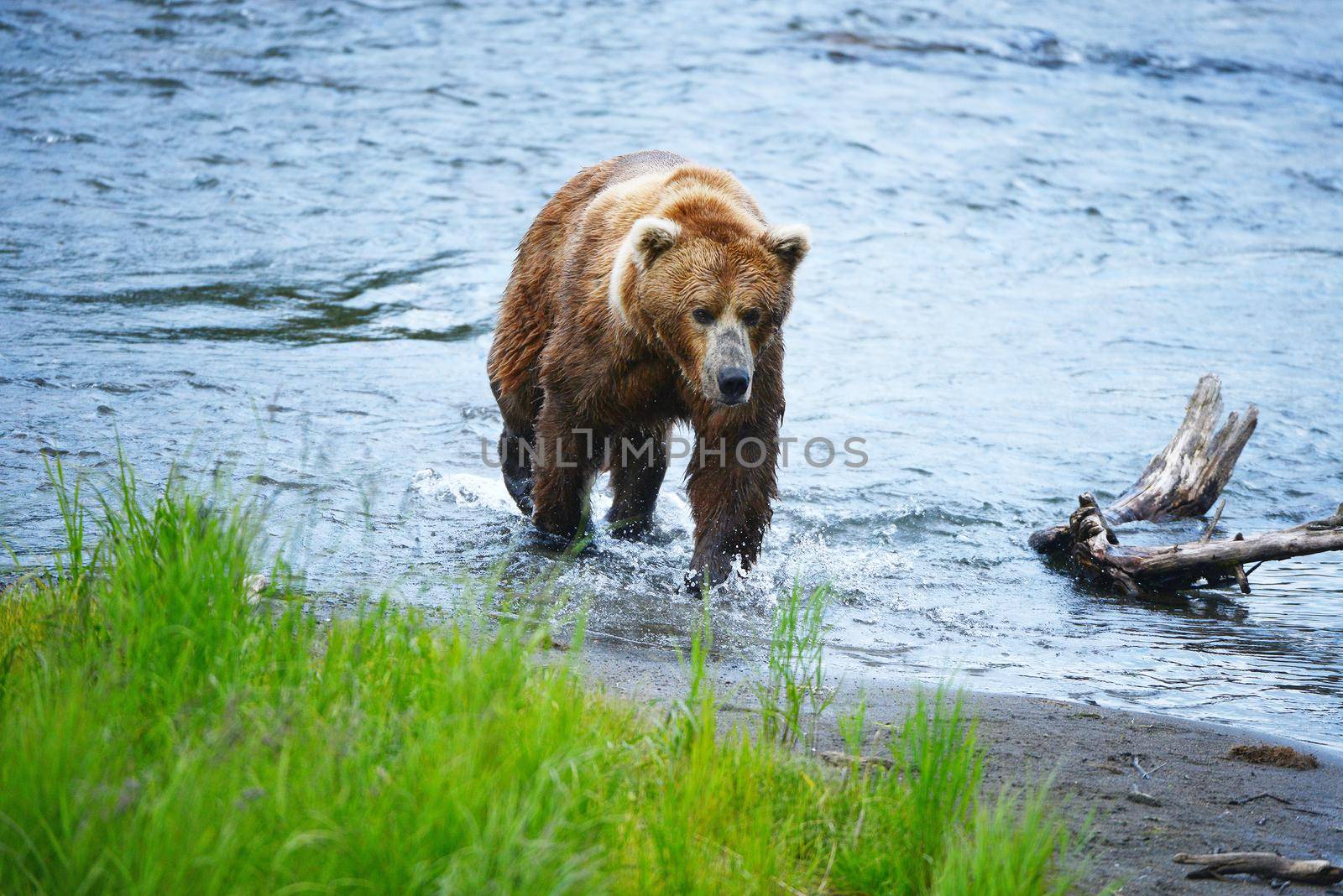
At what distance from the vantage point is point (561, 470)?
5.59 metres

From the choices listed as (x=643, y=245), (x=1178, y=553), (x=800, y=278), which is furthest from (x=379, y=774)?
(x=800, y=278)

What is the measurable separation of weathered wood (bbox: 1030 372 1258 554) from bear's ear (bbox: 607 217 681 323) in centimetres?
282

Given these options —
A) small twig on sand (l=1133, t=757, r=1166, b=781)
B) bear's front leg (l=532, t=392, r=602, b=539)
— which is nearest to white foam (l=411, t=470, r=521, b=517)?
bear's front leg (l=532, t=392, r=602, b=539)

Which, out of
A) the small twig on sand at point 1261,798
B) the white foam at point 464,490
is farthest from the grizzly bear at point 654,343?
the small twig on sand at point 1261,798

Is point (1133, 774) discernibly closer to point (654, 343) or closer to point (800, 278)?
point (654, 343)

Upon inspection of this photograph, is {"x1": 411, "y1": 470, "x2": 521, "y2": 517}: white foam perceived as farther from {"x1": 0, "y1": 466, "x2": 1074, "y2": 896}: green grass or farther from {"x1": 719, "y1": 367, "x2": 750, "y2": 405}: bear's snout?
{"x1": 0, "y1": 466, "x2": 1074, "y2": 896}: green grass

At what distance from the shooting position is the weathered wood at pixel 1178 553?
531cm

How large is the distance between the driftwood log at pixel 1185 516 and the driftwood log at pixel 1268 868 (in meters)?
2.37

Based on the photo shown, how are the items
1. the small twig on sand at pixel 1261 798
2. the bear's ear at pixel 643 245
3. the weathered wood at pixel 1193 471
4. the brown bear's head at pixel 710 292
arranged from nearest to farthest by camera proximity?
the small twig on sand at pixel 1261 798 → the brown bear's head at pixel 710 292 → the bear's ear at pixel 643 245 → the weathered wood at pixel 1193 471

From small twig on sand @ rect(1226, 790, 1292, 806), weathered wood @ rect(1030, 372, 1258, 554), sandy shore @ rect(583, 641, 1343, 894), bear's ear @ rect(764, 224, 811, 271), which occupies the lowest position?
small twig on sand @ rect(1226, 790, 1292, 806)

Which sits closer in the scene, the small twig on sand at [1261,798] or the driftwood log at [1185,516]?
the small twig on sand at [1261,798]

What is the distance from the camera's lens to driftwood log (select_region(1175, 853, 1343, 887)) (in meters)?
3.15

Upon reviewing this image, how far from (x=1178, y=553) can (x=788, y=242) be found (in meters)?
2.19

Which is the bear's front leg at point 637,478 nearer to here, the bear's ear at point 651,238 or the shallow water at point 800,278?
the shallow water at point 800,278
